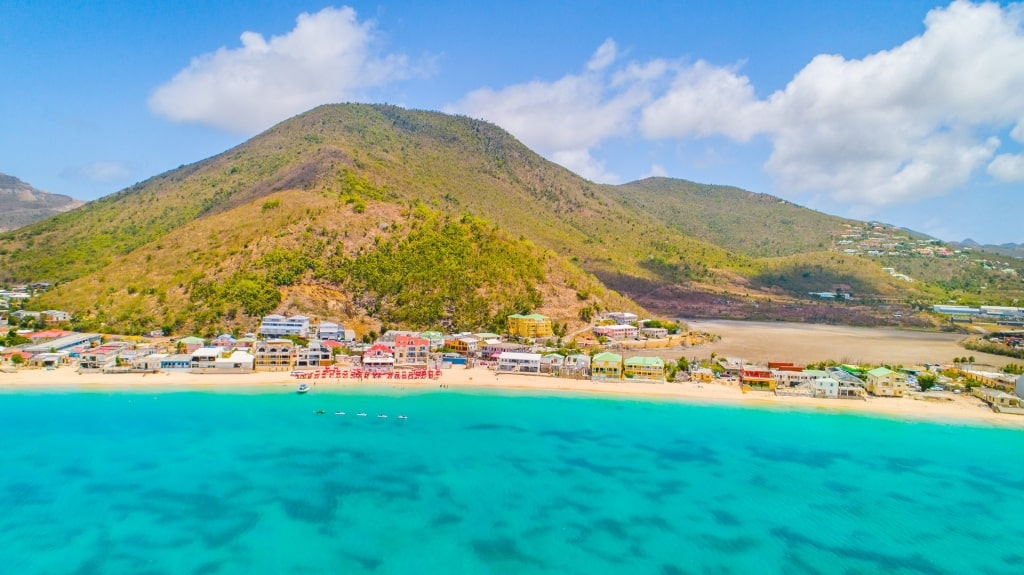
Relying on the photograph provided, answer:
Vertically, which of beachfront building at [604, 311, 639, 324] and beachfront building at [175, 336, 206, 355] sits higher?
beachfront building at [604, 311, 639, 324]

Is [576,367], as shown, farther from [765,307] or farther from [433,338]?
[765,307]

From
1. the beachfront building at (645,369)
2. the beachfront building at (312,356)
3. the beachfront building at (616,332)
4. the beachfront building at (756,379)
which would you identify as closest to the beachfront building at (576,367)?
the beachfront building at (645,369)

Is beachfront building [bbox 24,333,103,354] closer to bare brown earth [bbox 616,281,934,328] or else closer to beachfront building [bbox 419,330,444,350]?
beachfront building [bbox 419,330,444,350]

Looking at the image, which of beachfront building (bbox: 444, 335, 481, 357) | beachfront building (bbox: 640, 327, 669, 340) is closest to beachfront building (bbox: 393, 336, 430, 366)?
beachfront building (bbox: 444, 335, 481, 357)

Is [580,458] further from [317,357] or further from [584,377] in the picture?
[317,357]

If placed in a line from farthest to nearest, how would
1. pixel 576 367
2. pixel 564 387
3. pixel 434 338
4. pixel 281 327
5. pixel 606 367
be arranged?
1. pixel 434 338
2. pixel 281 327
3. pixel 576 367
4. pixel 606 367
5. pixel 564 387

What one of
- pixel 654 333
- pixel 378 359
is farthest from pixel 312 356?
pixel 654 333
